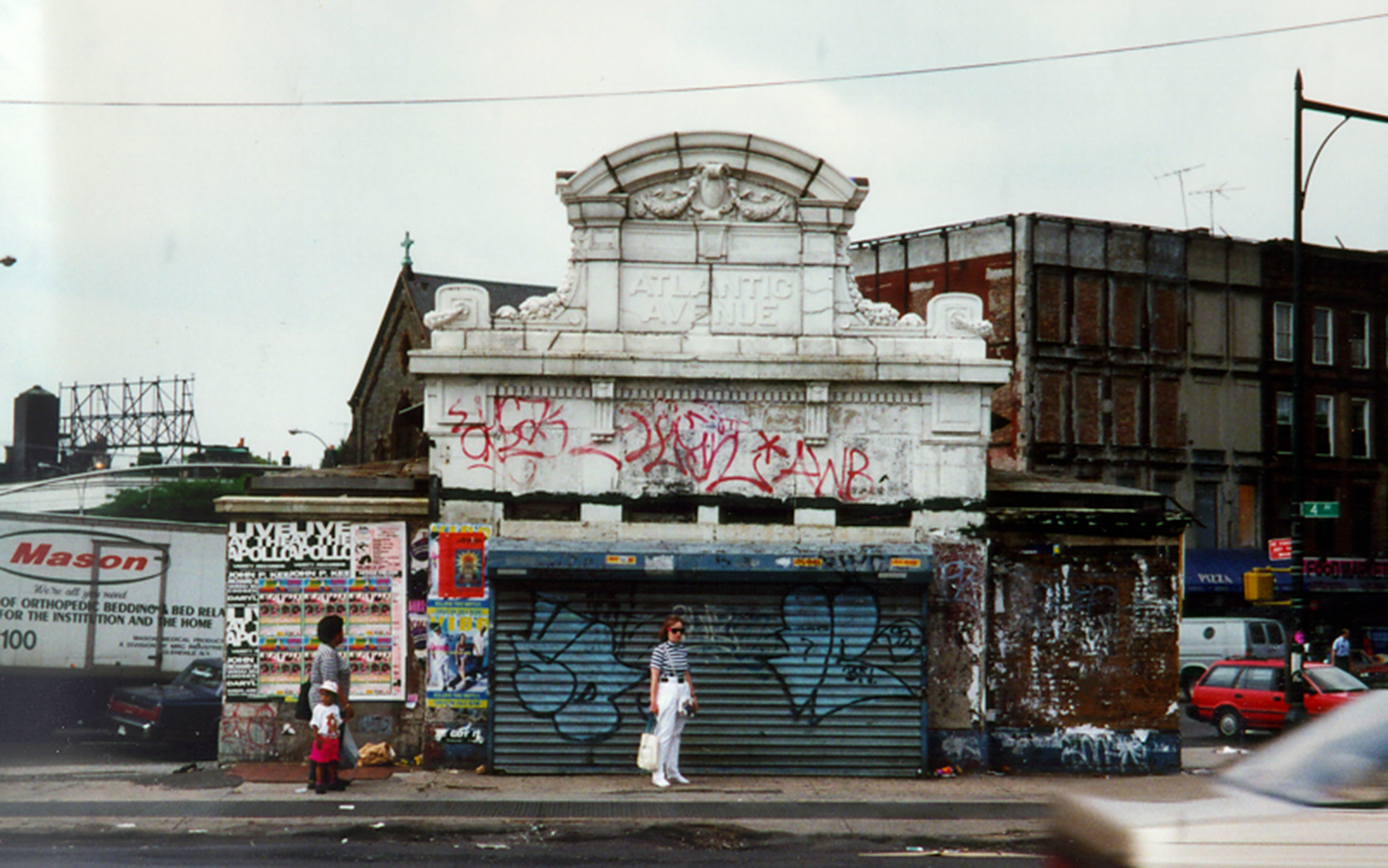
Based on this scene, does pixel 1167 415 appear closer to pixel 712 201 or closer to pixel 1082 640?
pixel 1082 640

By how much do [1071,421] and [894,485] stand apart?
86.1 feet

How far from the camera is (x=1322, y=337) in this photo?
147 feet

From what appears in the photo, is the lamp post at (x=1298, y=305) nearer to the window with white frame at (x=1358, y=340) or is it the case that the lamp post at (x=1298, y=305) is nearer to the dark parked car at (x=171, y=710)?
the dark parked car at (x=171, y=710)

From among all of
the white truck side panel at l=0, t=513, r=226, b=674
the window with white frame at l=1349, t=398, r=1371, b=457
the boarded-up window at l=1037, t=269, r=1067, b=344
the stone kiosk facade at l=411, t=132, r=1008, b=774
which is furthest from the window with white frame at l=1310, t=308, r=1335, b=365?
the white truck side panel at l=0, t=513, r=226, b=674

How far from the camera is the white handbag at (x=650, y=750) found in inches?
551

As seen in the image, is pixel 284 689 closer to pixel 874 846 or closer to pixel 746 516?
pixel 746 516

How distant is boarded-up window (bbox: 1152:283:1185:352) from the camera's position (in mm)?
41750

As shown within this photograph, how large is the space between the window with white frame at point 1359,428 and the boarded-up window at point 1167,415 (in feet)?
23.4

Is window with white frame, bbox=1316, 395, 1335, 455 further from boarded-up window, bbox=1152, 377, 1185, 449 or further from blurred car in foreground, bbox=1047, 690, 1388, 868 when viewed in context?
blurred car in foreground, bbox=1047, 690, 1388, 868

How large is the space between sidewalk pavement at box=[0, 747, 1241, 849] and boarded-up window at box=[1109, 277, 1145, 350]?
89.2 feet

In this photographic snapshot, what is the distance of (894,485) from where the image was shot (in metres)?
15.6

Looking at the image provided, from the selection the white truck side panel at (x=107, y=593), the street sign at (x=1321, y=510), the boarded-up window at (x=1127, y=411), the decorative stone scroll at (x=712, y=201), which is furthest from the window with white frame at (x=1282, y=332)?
the white truck side panel at (x=107, y=593)

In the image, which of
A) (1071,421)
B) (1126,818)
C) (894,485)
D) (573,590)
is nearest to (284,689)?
(573,590)

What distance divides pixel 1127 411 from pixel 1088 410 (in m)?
1.42
